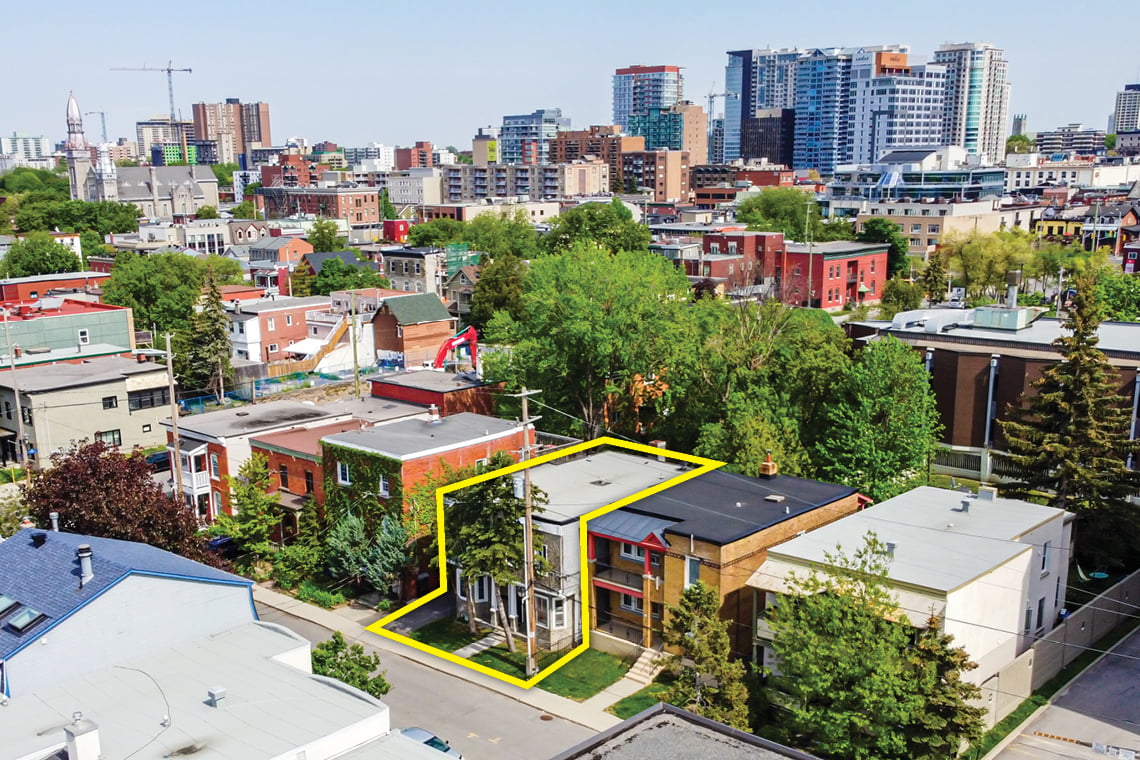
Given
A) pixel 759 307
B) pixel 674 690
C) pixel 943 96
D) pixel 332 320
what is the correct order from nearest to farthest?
1. pixel 674 690
2. pixel 759 307
3. pixel 332 320
4. pixel 943 96

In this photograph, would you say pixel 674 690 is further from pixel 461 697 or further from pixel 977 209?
pixel 977 209

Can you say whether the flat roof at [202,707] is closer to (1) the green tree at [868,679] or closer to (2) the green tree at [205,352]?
(1) the green tree at [868,679]

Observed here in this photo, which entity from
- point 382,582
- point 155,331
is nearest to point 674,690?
point 382,582

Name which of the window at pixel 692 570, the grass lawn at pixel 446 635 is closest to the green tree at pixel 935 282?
the window at pixel 692 570

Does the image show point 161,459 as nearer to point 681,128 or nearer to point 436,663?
point 436,663

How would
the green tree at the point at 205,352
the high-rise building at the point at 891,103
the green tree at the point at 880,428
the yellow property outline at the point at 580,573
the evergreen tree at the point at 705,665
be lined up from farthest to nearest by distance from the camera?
the high-rise building at the point at 891,103
the green tree at the point at 205,352
the green tree at the point at 880,428
the yellow property outline at the point at 580,573
the evergreen tree at the point at 705,665

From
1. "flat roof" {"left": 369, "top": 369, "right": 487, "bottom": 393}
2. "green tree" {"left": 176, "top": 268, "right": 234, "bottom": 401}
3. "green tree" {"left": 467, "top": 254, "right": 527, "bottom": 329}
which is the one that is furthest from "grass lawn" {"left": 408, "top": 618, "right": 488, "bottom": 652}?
"green tree" {"left": 467, "top": 254, "right": 527, "bottom": 329}

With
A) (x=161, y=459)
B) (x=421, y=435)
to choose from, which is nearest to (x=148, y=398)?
(x=161, y=459)

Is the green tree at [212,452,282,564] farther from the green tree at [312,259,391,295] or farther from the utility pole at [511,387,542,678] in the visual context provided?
the green tree at [312,259,391,295]

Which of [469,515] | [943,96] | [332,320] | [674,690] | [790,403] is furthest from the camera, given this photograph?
[943,96]
